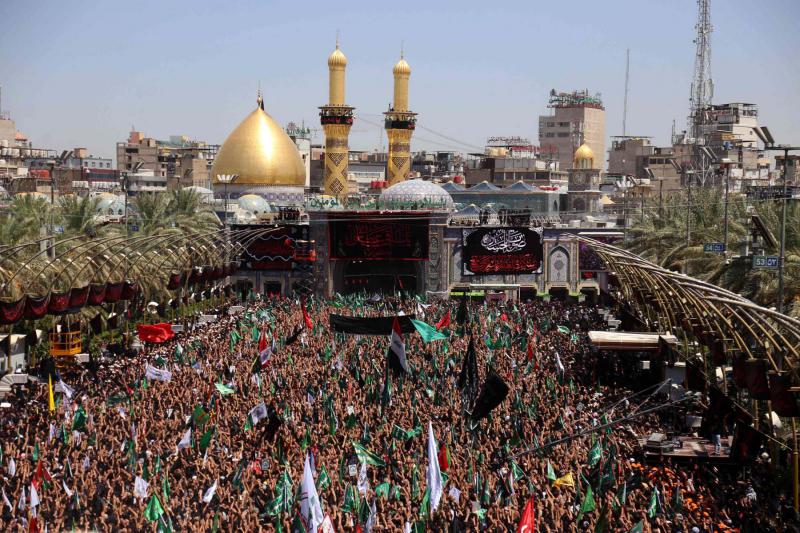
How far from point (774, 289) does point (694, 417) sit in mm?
4671

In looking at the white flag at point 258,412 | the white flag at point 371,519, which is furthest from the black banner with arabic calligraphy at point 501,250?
the white flag at point 371,519

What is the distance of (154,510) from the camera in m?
15.8

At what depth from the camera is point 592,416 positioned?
77.0 feet

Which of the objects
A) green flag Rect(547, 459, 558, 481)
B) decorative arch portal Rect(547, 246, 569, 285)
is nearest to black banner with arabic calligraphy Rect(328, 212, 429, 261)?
decorative arch portal Rect(547, 246, 569, 285)

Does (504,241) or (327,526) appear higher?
(504,241)

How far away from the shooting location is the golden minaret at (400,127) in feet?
220

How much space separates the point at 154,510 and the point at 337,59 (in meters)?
53.6

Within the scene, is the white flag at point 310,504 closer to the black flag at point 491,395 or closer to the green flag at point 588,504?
the green flag at point 588,504

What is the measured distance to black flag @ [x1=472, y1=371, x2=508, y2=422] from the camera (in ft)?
67.7

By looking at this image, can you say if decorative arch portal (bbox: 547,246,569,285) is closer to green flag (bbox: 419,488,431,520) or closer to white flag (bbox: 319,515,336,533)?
green flag (bbox: 419,488,431,520)

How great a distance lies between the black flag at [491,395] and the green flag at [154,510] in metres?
7.01

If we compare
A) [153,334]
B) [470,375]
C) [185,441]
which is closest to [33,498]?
[185,441]

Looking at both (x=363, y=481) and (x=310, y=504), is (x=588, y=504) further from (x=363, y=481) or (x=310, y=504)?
(x=310, y=504)

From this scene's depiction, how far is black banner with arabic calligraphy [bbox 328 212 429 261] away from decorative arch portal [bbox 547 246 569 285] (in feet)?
19.3
